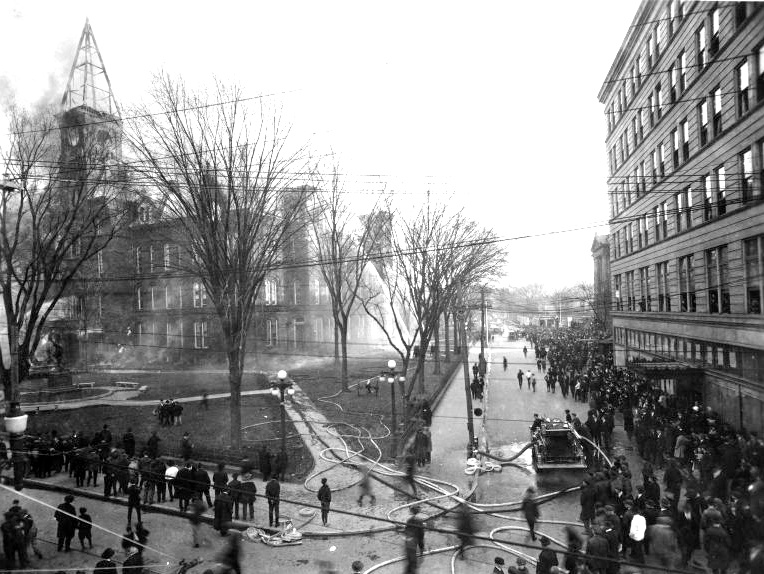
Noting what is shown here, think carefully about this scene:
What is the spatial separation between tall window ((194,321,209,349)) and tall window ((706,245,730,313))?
131 ft

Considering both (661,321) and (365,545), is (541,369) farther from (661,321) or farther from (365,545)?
(365,545)

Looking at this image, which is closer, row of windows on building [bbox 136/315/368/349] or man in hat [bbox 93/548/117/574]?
man in hat [bbox 93/548/117/574]

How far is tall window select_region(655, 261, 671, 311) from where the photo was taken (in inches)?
1032

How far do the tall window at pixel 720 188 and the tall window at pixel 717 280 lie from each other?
4.22ft

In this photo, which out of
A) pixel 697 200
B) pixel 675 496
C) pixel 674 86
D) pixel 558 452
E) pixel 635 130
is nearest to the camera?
pixel 675 496

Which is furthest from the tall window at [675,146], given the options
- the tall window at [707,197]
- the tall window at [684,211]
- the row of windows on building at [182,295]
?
the row of windows on building at [182,295]

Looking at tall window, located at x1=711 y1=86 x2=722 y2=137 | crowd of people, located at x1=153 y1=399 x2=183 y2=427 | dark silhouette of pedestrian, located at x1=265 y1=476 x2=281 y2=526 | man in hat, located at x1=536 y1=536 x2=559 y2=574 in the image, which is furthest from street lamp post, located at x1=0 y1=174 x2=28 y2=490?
tall window, located at x1=711 y1=86 x2=722 y2=137

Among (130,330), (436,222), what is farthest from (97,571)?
(130,330)

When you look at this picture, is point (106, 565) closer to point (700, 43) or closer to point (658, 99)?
point (700, 43)

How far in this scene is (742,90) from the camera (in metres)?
12.2

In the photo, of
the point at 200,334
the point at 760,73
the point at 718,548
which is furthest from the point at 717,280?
the point at 200,334

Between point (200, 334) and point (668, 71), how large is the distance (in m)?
41.8

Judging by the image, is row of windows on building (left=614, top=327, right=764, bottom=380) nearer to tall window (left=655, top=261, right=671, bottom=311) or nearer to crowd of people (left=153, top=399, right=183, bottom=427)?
tall window (left=655, top=261, right=671, bottom=311)

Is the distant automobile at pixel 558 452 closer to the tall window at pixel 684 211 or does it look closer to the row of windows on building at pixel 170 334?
the tall window at pixel 684 211
